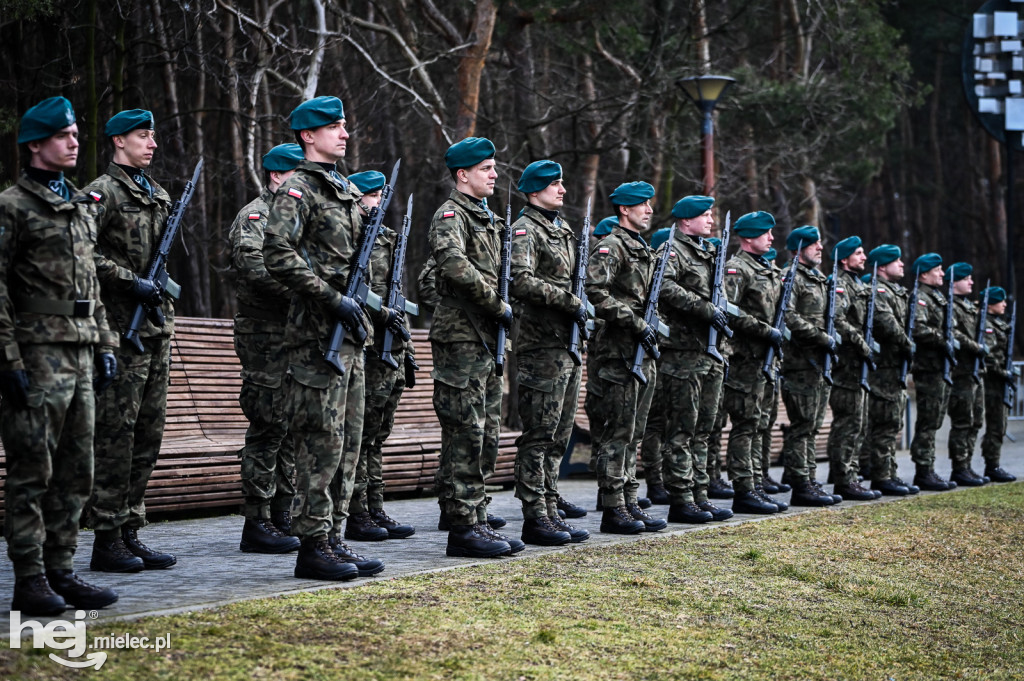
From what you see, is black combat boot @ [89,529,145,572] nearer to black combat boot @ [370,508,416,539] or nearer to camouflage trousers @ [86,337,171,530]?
camouflage trousers @ [86,337,171,530]

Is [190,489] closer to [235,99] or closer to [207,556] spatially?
[207,556]

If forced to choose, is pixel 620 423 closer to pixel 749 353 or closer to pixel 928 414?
pixel 749 353

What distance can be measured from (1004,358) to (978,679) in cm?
1021

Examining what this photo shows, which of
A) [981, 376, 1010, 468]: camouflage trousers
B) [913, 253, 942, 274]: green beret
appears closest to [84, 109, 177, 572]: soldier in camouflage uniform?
[913, 253, 942, 274]: green beret

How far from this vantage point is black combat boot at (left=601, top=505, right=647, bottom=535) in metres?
8.98

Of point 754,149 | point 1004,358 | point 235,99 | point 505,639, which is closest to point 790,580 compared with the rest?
point 505,639

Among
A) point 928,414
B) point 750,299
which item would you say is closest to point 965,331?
point 928,414

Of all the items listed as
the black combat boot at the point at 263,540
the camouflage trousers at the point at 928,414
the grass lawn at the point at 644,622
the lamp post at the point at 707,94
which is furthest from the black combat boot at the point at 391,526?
the lamp post at the point at 707,94

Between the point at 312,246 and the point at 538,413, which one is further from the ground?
the point at 312,246

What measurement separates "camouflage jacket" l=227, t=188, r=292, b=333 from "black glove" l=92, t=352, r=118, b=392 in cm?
197

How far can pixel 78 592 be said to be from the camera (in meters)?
5.72

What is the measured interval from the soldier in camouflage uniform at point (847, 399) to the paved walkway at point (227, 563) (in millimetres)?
1321

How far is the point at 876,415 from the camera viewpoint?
13109mm

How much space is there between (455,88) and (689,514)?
14.8 metres
